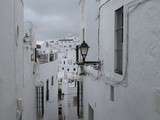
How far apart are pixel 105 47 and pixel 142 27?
277 centimetres

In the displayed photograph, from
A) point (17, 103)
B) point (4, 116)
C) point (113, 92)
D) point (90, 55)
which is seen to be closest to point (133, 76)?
point (113, 92)

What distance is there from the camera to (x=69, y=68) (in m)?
41.8

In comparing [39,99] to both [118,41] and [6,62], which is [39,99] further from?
[6,62]

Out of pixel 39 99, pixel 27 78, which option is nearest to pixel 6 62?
pixel 27 78

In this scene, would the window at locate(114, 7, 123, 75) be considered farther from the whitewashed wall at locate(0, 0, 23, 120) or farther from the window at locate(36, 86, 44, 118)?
the window at locate(36, 86, 44, 118)

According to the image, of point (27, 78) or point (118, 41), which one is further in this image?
point (27, 78)

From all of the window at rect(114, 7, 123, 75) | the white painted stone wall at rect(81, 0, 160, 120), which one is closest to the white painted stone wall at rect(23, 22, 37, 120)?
the white painted stone wall at rect(81, 0, 160, 120)

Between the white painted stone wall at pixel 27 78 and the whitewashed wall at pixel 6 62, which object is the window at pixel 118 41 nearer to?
the whitewashed wall at pixel 6 62

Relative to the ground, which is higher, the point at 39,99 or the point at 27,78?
the point at 27,78

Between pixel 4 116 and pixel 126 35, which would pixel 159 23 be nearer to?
pixel 126 35

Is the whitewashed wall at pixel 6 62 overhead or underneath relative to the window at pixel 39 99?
Answer: overhead

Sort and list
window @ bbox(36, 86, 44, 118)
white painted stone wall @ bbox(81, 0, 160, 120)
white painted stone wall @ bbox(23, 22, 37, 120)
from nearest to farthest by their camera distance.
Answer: white painted stone wall @ bbox(81, 0, 160, 120) < white painted stone wall @ bbox(23, 22, 37, 120) < window @ bbox(36, 86, 44, 118)

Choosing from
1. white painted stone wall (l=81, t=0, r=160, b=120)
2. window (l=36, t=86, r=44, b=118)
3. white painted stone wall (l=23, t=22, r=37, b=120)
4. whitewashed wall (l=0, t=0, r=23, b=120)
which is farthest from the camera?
window (l=36, t=86, r=44, b=118)

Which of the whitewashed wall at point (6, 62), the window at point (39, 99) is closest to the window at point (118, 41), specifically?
the whitewashed wall at point (6, 62)
